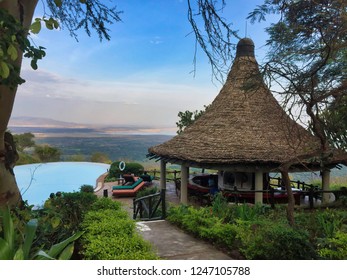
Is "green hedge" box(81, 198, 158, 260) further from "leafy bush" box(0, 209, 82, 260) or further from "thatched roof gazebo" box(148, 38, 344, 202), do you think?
"thatched roof gazebo" box(148, 38, 344, 202)

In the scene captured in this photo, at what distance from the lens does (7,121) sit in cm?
486

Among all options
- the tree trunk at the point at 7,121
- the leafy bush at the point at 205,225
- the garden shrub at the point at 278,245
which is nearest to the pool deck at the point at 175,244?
the leafy bush at the point at 205,225

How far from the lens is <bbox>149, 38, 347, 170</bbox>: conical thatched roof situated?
1094cm

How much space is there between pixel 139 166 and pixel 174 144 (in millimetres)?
10530

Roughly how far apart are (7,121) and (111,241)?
2616mm

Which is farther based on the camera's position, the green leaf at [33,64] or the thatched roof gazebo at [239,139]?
the thatched roof gazebo at [239,139]

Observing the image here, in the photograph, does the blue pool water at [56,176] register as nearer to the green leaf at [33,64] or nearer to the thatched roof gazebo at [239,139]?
the thatched roof gazebo at [239,139]

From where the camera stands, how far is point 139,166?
23438mm

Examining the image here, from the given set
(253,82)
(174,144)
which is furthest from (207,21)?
(174,144)

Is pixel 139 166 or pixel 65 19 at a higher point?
pixel 65 19

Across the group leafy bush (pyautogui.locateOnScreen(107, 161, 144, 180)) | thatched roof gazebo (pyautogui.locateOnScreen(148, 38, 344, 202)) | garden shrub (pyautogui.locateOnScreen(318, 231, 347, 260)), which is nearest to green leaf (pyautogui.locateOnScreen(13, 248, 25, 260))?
garden shrub (pyautogui.locateOnScreen(318, 231, 347, 260))

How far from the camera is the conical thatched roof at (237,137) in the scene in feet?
35.9
